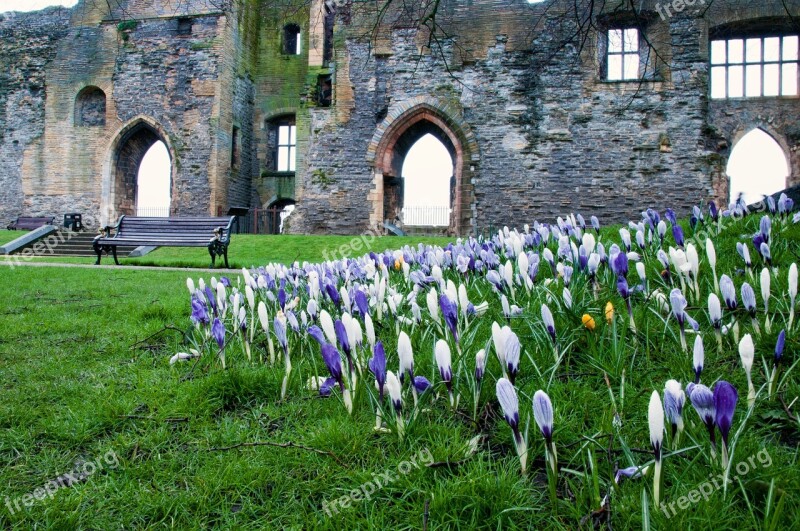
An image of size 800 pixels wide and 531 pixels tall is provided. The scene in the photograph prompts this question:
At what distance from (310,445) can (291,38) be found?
85.1 ft

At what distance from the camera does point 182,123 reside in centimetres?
2122

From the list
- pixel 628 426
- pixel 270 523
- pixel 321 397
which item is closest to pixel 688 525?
pixel 628 426

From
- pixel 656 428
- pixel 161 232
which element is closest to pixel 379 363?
pixel 656 428

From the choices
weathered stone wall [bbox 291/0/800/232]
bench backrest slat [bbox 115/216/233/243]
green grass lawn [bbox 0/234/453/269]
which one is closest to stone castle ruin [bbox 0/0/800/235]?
weathered stone wall [bbox 291/0/800/232]

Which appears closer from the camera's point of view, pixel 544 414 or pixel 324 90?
pixel 544 414

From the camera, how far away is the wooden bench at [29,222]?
72.7ft

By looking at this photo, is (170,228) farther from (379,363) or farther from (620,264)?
(379,363)

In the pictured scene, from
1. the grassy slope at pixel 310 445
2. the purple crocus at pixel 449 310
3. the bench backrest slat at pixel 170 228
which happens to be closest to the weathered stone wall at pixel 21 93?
the bench backrest slat at pixel 170 228

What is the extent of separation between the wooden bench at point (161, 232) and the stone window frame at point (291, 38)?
558 inches

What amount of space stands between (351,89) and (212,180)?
21.4ft

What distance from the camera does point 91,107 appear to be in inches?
901

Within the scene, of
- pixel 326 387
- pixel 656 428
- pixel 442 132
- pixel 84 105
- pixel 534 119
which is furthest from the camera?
pixel 84 105

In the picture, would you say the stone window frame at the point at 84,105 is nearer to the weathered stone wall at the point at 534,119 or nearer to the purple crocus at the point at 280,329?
the weathered stone wall at the point at 534,119

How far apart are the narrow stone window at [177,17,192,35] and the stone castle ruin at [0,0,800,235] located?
0.09 meters
